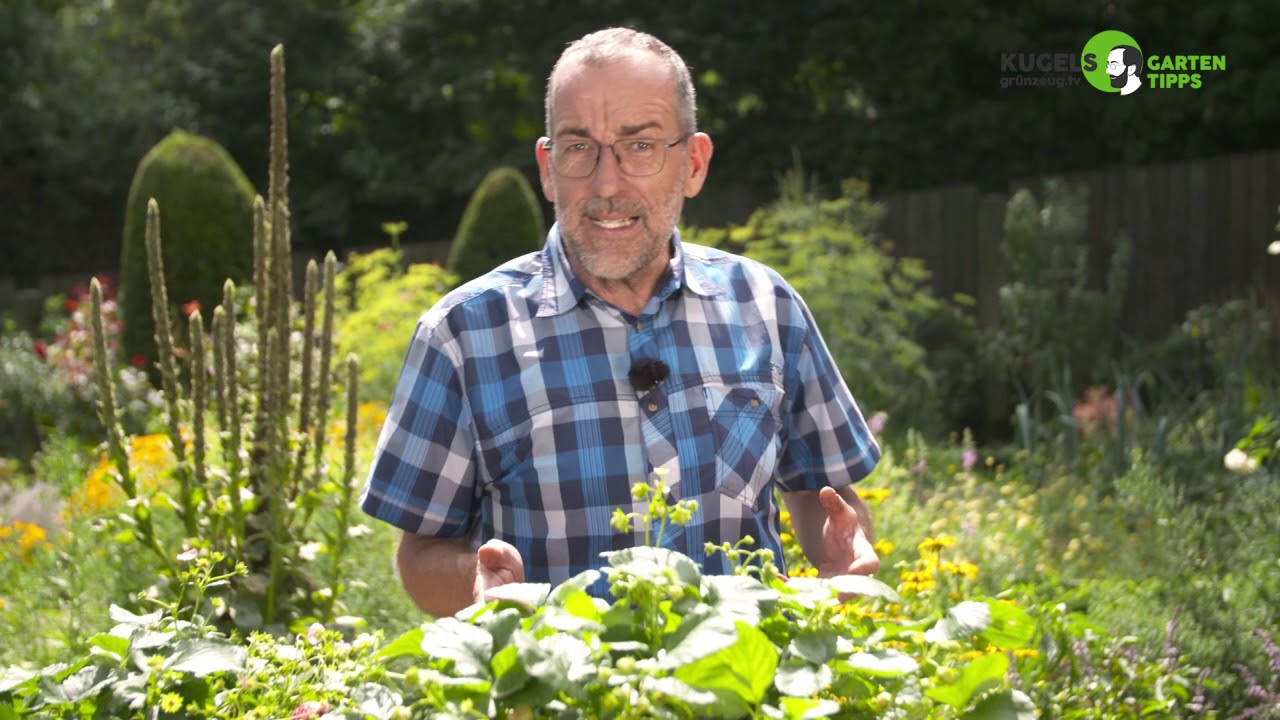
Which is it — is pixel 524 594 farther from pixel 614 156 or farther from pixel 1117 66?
pixel 1117 66

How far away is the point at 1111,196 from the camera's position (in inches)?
420

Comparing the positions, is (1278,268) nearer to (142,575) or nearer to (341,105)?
(142,575)

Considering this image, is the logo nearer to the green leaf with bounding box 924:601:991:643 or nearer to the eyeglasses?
the eyeglasses

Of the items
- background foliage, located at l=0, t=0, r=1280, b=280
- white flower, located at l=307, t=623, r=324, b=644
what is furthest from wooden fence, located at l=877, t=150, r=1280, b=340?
white flower, located at l=307, t=623, r=324, b=644

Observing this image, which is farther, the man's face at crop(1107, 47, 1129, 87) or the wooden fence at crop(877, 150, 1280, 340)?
the wooden fence at crop(877, 150, 1280, 340)

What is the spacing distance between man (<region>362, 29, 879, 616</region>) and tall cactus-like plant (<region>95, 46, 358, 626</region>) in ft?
4.08

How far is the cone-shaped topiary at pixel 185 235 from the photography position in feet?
28.2

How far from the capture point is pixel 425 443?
1955 millimetres

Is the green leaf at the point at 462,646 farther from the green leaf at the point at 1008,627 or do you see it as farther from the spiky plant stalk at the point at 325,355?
the spiky plant stalk at the point at 325,355

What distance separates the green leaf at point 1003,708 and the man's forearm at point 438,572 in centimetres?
Result: 84

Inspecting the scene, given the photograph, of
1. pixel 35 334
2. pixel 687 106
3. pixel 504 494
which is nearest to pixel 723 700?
pixel 504 494

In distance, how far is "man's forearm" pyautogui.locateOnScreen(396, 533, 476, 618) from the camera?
188 cm

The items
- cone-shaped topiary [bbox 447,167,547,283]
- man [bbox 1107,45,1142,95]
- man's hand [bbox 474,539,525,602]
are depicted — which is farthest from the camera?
cone-shaped topiary [bbox 447,167,547,283]

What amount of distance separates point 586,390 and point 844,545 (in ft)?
1.49
